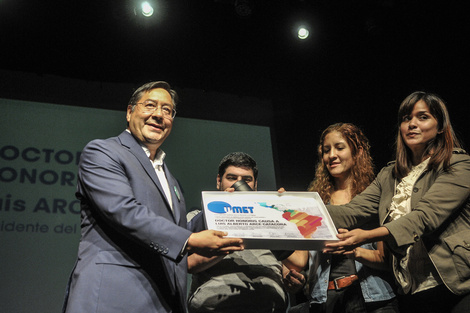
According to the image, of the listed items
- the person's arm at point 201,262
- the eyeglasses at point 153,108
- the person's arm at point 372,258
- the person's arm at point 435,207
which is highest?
the eyeglasses at point 153,108

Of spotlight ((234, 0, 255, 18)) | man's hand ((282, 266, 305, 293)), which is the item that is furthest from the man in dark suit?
spotlight ((234, 0, 255, 18))

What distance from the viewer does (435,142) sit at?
199 cm

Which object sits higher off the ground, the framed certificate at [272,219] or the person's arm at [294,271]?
the framed certificate at [272,219]

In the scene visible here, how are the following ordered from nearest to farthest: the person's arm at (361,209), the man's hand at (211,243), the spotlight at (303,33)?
the man's hand at (211,243) < the person's arm at (361,209) < the spotlight at (303,33)

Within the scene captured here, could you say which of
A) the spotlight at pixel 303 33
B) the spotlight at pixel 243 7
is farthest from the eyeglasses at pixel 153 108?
the spotlight at pixel 303 33

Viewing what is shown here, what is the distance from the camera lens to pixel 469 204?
1.82 m

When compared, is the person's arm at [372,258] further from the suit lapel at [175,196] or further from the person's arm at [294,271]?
the suit lapel at [175,196]

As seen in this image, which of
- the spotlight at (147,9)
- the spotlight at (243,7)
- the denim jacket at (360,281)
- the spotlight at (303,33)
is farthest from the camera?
the spotlight at (303,33)

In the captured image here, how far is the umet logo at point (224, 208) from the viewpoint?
6.17 feet

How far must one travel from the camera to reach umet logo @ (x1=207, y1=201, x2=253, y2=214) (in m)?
1.88

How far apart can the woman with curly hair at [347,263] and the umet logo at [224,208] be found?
58 centimetres

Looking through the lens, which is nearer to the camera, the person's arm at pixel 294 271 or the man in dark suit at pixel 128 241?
the man in dark suit at pixel 128 241

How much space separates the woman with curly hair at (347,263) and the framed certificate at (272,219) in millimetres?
311

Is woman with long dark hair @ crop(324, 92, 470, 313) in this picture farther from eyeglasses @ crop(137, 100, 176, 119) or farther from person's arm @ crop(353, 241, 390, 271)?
eyeglasses @ crop(137, 100, 176, 119)
